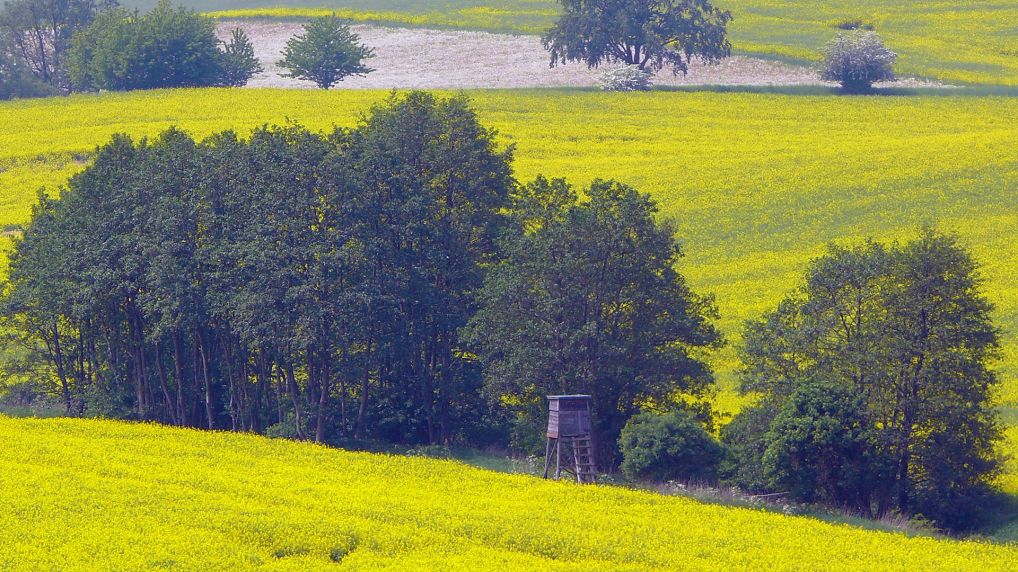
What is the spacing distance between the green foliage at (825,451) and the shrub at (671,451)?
2.26m

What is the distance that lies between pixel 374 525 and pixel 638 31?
91.3 meters

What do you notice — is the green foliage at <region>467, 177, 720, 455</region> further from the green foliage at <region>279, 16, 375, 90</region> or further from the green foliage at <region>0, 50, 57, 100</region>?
the green foliage at <region>0, 50, 57, 100</region>

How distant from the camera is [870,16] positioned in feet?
468

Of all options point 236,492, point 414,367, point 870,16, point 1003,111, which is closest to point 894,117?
point 1003,111

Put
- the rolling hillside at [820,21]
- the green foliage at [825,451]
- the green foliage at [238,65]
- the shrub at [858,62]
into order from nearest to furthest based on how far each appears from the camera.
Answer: the green foliage at [825,451]
the shrub at [858,62]
the rolling hillside at [820,21]
the green foliage at [238,65]

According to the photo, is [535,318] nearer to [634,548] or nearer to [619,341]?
[619,341]

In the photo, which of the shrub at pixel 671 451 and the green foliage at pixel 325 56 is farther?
the green foliage at pixel 325 56

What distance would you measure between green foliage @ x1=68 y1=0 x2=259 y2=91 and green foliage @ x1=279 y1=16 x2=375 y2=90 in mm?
4538

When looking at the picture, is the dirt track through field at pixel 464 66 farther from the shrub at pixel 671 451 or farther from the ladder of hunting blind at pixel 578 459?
the shrub at pixel 671 451

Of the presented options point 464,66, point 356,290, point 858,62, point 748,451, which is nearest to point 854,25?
point 858,62

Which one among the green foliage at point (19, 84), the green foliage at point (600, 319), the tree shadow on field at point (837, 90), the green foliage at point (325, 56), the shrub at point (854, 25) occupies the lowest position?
the green foliage at point (600, 319)

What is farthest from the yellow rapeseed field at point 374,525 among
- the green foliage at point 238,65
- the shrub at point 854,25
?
the shrub at point 854,25

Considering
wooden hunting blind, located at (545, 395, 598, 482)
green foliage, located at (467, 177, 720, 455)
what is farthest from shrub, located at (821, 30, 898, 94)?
wooden hunting blind, located at (545, 395, 598, 482)

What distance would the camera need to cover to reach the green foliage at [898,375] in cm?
4072
